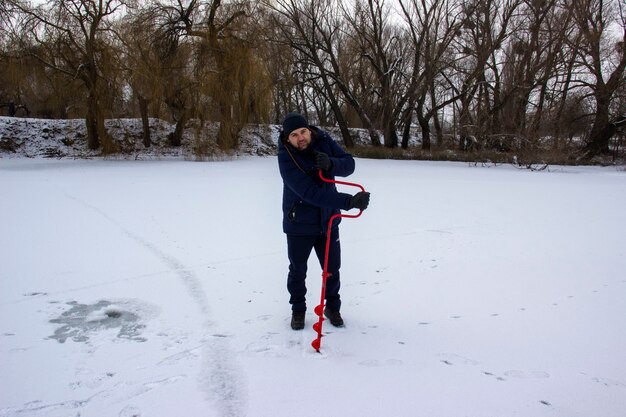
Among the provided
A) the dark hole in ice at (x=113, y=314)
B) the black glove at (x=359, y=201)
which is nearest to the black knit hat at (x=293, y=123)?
the black glove at (x=359, y=201)

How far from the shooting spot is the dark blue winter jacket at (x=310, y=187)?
8.95 ft

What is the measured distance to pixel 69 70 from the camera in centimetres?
1480

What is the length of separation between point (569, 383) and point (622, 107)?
19399mm

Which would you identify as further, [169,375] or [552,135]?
[552,135]

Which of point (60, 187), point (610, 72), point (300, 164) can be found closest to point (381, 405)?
point (300, 164)

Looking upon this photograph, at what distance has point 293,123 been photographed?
→ 280cm

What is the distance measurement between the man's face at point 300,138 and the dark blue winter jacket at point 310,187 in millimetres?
34

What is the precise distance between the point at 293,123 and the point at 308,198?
1.64ft

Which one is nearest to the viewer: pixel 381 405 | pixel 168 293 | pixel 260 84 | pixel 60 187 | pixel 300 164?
pixel 381 405

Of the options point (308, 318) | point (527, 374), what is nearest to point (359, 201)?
point (308, 318)

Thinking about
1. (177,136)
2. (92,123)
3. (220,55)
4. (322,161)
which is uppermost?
(220,55)

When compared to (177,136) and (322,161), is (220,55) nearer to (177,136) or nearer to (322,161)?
(177,136)

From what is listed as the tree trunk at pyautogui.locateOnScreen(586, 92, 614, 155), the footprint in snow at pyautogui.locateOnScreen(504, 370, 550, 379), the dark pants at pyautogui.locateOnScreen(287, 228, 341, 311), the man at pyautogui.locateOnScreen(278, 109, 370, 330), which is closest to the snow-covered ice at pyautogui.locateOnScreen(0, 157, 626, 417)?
the footprint in snow at pyautogui.locateOnScreen(504, 370, 550, 379)

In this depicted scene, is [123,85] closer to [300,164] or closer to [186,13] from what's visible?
[186,13]
